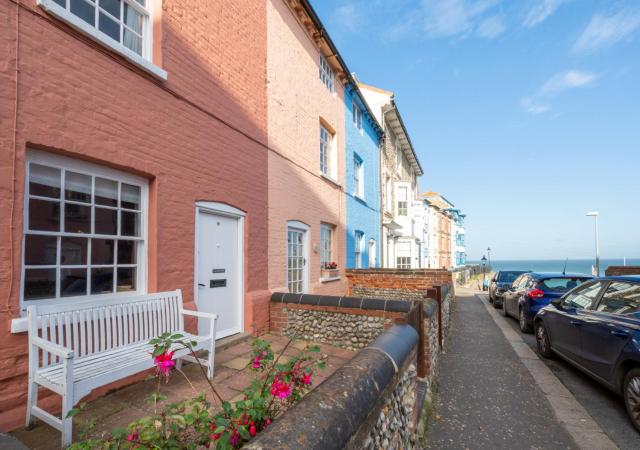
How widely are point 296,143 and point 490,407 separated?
6546 mm

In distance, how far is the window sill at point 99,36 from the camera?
10.8ft

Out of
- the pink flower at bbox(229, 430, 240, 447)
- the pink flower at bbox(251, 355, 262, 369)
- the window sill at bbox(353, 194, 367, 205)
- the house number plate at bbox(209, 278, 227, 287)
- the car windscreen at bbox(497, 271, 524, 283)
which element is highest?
the window sill at bbox(353, 194, 367, 205)

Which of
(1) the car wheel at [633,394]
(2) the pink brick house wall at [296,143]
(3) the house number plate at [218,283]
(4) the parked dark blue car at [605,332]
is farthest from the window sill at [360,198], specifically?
(1) the car wheel at [633,394]

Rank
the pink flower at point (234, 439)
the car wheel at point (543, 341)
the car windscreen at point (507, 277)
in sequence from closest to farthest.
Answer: the pink flower at point (234, 439) → the car wheel at point (543, 341) → the car windscreen at point (507, 277)

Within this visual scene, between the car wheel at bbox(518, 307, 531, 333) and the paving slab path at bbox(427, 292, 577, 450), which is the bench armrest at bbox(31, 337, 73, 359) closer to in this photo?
the paving slab path at bbox(427, 292, 577, 450)

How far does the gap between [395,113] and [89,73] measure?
14.9 metres

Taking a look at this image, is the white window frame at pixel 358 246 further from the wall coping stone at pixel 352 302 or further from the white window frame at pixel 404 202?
the white window frame at pixel 404 202

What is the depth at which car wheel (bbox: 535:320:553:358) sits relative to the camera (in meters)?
5.95

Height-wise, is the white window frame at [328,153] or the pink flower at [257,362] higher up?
the white window frame at [328,153]

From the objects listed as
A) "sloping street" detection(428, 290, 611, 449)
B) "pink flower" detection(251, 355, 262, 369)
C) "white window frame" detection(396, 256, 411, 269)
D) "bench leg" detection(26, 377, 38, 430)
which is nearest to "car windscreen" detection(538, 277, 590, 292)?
"sloping street" detection(428, 290, 611, 449)

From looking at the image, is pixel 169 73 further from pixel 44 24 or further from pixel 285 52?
pixel 285 52

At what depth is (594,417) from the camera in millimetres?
3846

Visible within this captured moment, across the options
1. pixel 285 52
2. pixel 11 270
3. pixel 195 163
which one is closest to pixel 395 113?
pixel 285 52

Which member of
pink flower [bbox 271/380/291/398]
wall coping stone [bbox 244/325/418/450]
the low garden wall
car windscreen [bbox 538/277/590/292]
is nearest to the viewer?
wall coping stone [bbox 244/325/418/450]
